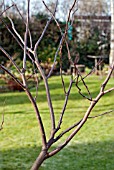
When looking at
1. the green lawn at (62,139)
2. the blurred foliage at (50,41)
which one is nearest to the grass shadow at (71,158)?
the green lawn at (62,139)

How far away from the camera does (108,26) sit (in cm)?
1410

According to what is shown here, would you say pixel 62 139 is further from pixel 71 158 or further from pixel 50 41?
pixel 50 41

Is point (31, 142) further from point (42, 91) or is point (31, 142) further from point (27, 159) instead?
point (42, 91)

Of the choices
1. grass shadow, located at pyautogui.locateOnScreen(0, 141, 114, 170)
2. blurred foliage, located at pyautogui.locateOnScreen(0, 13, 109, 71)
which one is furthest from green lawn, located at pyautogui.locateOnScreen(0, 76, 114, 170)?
blurred foliage, located at pyautogui.locateOnScreen(0, 13, 109, 71)

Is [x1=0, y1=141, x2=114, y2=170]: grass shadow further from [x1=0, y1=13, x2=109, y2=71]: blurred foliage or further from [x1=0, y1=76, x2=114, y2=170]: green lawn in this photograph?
[x1=0, y1=13, x2=109, y2=71]: blurred foliage

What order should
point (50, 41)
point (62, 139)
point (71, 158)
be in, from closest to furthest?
1. point (71, 158)
2. point (62, 139)
3. point (50, 41)

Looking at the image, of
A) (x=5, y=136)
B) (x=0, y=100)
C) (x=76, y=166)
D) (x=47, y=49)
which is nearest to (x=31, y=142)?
(x=5, y=136)

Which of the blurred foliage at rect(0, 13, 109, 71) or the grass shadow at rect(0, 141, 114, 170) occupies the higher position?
the grass shadow at rect(0, 141, 114, 170)

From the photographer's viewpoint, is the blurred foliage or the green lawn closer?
the green lawn

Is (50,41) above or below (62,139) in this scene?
below

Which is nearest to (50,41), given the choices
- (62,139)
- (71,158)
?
(62,139)

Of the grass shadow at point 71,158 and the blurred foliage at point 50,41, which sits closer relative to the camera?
the grass shadow at point 71,158

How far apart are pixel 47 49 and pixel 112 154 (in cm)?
909

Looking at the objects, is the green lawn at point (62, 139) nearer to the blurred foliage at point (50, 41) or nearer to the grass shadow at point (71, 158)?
the grass shadow at point (71, 158)
